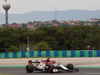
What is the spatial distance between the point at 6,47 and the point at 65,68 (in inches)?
2500

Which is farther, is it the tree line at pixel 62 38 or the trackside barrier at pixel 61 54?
the tree line at pixel 62 38

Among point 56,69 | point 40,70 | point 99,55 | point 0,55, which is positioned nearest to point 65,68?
point 56,69

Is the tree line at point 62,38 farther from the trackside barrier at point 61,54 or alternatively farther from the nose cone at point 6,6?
the trackside barrier at point 61,54

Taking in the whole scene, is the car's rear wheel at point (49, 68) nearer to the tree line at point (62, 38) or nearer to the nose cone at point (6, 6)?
the tree line at point (62, 38)

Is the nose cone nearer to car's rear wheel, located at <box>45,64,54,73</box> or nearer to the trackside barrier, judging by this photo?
the trackside barrier

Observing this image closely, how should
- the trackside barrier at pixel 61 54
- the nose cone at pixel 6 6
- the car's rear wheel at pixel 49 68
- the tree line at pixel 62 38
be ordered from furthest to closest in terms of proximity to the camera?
the nose cone at pixel 6 6
the tree line at pixel 62 38
the trackside barrier at pixel 61 54
the car's rear wheel at pixel 49 68

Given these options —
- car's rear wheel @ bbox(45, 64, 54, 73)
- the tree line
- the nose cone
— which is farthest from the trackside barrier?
the nose cone

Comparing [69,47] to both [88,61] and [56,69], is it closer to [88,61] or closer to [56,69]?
[88,61]

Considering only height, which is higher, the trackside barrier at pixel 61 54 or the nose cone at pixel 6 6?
the nose cone at pixel 6 6

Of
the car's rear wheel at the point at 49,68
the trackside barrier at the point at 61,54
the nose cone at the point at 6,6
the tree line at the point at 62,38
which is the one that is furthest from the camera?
the nose cone at the point at 6,6

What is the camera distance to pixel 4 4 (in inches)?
4577

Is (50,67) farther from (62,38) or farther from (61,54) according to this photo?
(62,38)

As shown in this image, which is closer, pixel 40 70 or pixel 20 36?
pixel 40 70

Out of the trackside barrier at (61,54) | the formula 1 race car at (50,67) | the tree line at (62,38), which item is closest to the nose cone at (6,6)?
the tree line at (62,38)
